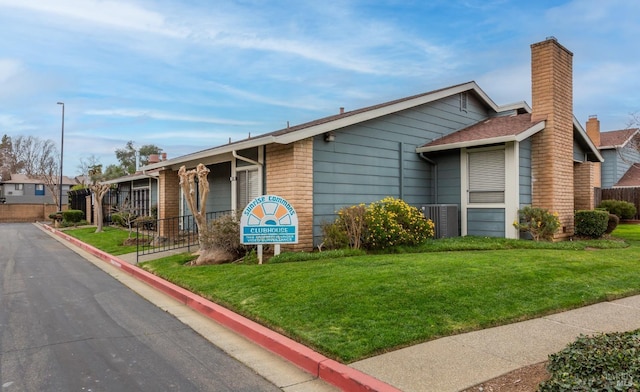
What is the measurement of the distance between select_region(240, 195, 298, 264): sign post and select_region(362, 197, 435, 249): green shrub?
1.87 meters

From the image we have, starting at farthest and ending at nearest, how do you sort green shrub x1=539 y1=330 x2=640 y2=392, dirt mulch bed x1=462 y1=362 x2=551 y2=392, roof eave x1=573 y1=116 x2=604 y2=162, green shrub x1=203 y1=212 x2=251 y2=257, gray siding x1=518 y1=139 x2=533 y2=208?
A: 1. roof eave x1=573 y1=116 x2=604 y2=162
2. gray siding x1=518 y1=139 x2=533 y2=208
3. green shrub x1=203 y1=212 x2=251 y2=257
4. dirt mulch bed x1=462 y1=362 x2=551 y2=392
5. green shrub x1=539 y1=330 x2=640 y2=392

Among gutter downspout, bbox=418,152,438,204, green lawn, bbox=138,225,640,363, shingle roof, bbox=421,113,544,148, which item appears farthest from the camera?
gutter downspout, bbox=418,152,438,204

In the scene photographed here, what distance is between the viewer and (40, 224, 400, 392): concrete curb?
153 inches

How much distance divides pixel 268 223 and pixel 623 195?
69.4 feet

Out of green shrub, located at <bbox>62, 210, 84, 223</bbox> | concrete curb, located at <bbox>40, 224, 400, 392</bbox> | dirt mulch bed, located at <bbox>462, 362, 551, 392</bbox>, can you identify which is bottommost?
concrete curb, located at <bbox>40, 224, 400, 392</bbox>

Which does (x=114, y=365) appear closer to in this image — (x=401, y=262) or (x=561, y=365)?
(x=561, y=365)

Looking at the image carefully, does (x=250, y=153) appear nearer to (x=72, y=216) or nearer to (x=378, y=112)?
(x=378, y=112)

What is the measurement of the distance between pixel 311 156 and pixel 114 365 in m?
7.02

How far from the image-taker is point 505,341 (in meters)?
4.71

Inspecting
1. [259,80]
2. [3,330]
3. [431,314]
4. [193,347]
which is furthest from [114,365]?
[259,80]

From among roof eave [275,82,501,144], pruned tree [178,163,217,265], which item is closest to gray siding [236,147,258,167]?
pruned tree [178,163,217,265]

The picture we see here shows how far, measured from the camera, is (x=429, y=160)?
13.6m

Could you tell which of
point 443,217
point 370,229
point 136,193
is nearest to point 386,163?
point 443,217

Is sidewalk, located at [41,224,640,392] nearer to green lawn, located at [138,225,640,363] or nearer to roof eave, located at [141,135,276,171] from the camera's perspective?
green lawn, located at [138,225,640,363]
